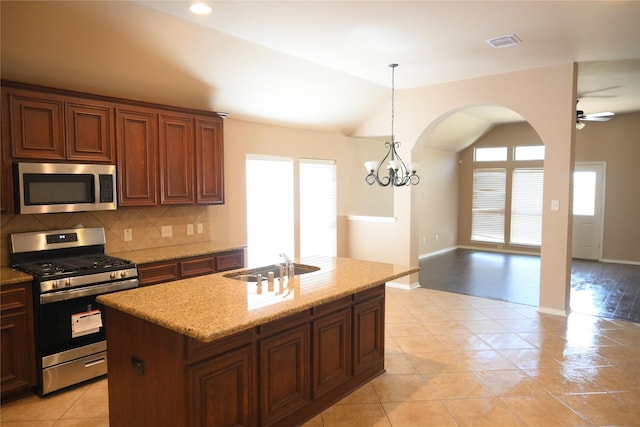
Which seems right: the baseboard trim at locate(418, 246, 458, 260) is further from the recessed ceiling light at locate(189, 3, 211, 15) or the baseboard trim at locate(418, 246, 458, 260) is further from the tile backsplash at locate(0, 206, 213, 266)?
the recessed ceiling light at locate(189, 3, 211, 15)

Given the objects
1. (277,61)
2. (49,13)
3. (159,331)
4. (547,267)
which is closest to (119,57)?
(49,13)

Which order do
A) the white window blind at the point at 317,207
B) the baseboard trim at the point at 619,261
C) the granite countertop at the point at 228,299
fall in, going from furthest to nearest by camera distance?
the baseboard trim at the point at 619,261
the white window blind at the point at 317,207
the granite countertop at the point at 228,299

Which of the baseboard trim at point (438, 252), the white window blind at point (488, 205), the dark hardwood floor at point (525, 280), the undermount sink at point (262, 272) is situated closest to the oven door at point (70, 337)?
the undermount sink at point (262, 272)

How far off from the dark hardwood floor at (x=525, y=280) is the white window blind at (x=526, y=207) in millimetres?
572

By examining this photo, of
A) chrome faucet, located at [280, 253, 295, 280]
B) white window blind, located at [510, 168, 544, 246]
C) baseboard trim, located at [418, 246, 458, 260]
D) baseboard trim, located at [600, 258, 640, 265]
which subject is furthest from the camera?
→ white window blind, located at [510, 168, 544, 246]

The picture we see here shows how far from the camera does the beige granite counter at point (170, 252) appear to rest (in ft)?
12.3

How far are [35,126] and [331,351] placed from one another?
277 centimetres

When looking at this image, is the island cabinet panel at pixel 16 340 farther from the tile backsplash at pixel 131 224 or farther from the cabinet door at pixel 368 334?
the cabinet door at pixel 368 334

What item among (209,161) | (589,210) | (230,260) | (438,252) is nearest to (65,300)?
(230,260)

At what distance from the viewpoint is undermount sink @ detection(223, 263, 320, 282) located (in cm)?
305

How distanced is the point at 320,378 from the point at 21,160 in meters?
2.72

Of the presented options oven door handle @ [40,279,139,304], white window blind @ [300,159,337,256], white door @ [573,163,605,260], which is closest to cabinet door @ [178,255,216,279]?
oven door handle @ [40,279,139,304]

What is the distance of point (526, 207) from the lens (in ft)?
29.7

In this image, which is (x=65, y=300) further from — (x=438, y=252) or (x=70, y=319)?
(x=438, y=252)
